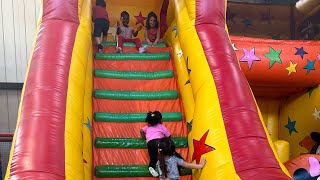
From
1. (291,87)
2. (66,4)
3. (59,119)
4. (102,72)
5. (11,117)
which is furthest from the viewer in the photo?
(11,117)

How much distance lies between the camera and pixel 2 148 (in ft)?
14.8

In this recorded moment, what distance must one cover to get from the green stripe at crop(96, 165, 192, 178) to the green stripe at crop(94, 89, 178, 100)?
0.79 metres

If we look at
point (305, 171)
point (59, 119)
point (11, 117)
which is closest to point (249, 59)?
point (305, 171)

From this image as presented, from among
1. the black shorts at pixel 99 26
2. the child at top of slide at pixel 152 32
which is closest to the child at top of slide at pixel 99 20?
the black shorts at pixel 99 26

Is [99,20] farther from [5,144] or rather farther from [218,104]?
[218,104]

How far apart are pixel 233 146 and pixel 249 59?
2.03 metres

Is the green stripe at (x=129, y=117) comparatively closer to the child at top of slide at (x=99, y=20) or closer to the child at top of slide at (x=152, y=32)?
the child at top of slide at (x=99, y=20)

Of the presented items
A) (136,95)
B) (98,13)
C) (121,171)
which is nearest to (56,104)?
(121,171)

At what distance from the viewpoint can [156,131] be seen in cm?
317

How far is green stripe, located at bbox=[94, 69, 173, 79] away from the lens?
3.95 m

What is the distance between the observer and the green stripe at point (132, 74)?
3947mm

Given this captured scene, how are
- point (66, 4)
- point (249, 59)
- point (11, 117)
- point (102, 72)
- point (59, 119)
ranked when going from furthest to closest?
1. point (11, 117)
2. point (249, 59)
3. point (102, 72)
4. point (66, 4)
5. point (59, 119)

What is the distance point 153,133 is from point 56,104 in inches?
33.0

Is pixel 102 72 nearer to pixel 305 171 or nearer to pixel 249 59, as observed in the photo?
pixel 249 59
